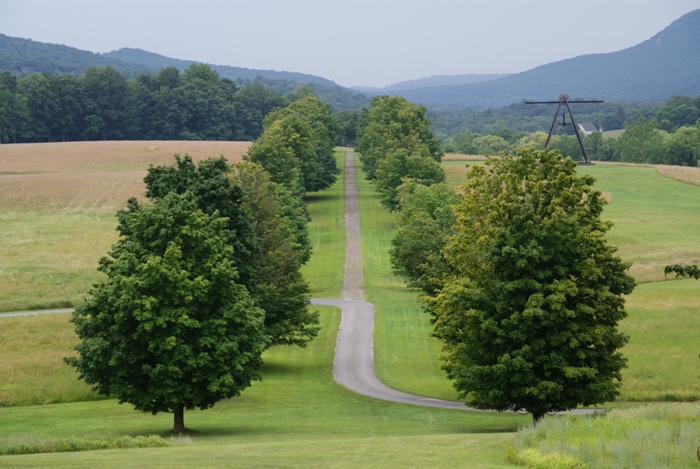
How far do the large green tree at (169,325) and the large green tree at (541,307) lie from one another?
846 cm

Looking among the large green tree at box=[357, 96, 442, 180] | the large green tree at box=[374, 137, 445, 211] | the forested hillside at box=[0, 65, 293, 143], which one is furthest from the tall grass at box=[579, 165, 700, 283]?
the forested hillside at box=[0, 65, 293, 143]

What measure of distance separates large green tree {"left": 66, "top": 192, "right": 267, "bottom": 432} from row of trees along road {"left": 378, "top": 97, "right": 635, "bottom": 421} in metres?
8.42

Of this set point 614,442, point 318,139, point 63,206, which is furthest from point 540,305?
point 318,139

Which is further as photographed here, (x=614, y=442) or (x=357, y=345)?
(x=357, y=345)

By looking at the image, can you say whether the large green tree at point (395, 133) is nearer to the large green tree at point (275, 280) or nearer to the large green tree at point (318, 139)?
the large green tree at point (318, 139)

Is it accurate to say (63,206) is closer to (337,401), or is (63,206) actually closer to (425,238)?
(425,238)

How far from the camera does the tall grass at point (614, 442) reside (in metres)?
19.5

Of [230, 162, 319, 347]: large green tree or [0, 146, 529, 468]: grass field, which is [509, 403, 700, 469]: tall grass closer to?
[0, 146, 529, 468]: grass field

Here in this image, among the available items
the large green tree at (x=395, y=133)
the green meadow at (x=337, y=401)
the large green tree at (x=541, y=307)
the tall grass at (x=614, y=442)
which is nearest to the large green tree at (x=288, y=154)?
the large green tree at (x=395, y=133)

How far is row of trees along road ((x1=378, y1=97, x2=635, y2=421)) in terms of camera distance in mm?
33281

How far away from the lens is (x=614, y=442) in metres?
21.0

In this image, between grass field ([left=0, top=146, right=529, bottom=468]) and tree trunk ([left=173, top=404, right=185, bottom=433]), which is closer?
grass field ([left=0, top=146, right=529, bottom=468])

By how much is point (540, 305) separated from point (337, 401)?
1270cm

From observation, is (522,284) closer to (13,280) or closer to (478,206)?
(478,206)
